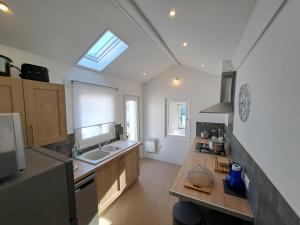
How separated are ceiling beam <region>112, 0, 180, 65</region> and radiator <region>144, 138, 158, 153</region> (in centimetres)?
264

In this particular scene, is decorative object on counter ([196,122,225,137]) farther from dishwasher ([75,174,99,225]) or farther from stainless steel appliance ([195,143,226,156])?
dishwasher ([75,174,99,225])

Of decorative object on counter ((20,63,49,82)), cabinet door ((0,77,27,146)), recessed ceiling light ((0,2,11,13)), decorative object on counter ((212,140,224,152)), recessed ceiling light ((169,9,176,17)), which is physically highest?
recessed ceiling light ((169,9,176,17))

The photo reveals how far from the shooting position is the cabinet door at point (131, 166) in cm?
269

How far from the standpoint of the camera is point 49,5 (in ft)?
4.29

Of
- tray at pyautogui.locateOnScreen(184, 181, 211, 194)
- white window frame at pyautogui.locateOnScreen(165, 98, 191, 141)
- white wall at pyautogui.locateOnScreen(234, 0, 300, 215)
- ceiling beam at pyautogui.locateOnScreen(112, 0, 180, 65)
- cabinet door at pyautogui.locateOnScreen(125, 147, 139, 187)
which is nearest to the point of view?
white wall at pyautogui.locateOnScreen(234, 0, 300, 215)

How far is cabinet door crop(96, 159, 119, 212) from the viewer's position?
2066 mm

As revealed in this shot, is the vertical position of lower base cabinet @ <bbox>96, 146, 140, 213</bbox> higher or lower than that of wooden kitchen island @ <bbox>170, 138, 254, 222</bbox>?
lower

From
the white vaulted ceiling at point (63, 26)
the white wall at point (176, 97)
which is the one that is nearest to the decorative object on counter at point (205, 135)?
the white wall at point (176, 97)

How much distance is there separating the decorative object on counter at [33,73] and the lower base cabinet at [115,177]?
4.57ft

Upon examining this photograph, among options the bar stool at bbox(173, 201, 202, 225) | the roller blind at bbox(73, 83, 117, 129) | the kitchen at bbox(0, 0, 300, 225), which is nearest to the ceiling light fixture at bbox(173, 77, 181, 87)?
the kitchen at bbox(0, 0, 300, 225)

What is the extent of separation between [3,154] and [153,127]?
11.9ft

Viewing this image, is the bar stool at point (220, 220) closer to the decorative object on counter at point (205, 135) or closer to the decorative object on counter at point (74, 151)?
the decorative object on counter at point (74, 151)

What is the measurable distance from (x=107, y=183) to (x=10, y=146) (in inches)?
69.6

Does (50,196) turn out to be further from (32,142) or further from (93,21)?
(93,21)
